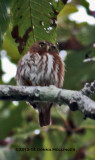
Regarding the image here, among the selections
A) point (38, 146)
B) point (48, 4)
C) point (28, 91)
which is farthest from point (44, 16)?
point (38, 146)

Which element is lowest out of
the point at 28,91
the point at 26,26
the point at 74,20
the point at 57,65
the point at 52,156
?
the point at 52,156

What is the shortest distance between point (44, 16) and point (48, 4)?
0.14 m

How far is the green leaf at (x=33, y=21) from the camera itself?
113 inches

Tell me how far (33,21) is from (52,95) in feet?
3.02

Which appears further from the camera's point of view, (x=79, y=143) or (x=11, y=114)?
(x=79, y=143)

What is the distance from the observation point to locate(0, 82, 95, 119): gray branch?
1985mm

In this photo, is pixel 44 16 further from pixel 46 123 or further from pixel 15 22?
pixel 46 123

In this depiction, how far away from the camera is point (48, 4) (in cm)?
Answer: 286

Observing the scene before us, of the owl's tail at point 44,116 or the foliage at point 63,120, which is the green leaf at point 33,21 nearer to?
the foliage at point 63,120

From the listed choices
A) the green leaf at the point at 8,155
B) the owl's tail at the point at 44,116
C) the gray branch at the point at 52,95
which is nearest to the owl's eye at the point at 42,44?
the owl's tail at the point at 44,116

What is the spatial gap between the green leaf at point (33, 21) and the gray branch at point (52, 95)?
0.73m

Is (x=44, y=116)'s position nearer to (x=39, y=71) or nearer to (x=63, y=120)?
(x=39, y=71)

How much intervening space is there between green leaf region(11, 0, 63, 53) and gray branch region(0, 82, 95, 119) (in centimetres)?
73

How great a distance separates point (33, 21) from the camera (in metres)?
2.97
